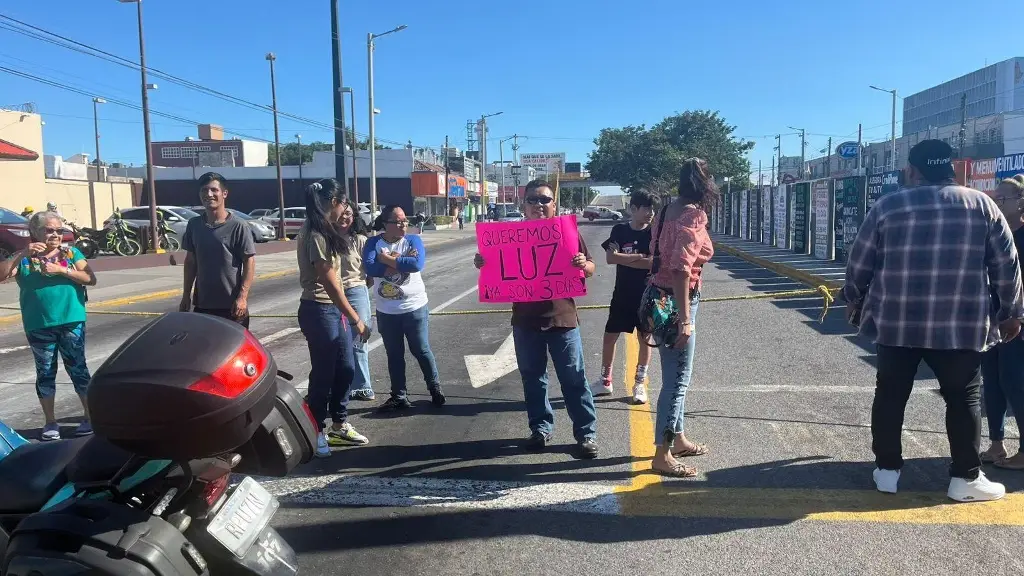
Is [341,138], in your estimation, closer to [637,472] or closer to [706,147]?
[637,472]

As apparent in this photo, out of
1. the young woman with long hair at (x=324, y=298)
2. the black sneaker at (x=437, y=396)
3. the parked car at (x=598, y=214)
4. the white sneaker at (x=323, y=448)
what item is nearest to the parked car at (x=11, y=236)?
the black sneaker at (x=437, y=396)

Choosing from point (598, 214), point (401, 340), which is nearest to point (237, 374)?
point (401, 340)

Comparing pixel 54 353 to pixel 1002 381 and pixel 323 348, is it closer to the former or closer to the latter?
pixel 323 348

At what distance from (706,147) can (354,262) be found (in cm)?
6105

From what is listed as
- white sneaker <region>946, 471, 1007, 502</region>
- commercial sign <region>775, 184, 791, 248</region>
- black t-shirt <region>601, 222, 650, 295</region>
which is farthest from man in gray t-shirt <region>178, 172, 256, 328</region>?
commercial sign <region>775, 184, 791, 248</region>

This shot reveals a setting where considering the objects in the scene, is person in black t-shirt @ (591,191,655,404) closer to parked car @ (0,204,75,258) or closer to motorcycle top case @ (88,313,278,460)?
motorcycle top case @ (88,313,278,460)

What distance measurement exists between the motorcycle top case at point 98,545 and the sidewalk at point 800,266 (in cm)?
1141

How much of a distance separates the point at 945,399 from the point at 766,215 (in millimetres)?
25340

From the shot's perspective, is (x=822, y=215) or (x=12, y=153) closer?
(x=822, y=215)

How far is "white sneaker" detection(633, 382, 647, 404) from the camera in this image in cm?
601

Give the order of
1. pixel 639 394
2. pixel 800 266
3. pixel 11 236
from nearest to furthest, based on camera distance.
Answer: pixel 639 394, pixel 800 266, pixel 11 236

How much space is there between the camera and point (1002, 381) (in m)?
4.51

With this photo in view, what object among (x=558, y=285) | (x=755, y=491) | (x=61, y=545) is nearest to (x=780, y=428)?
(x=755, y=491)

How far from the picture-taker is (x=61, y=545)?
7.02 feet
